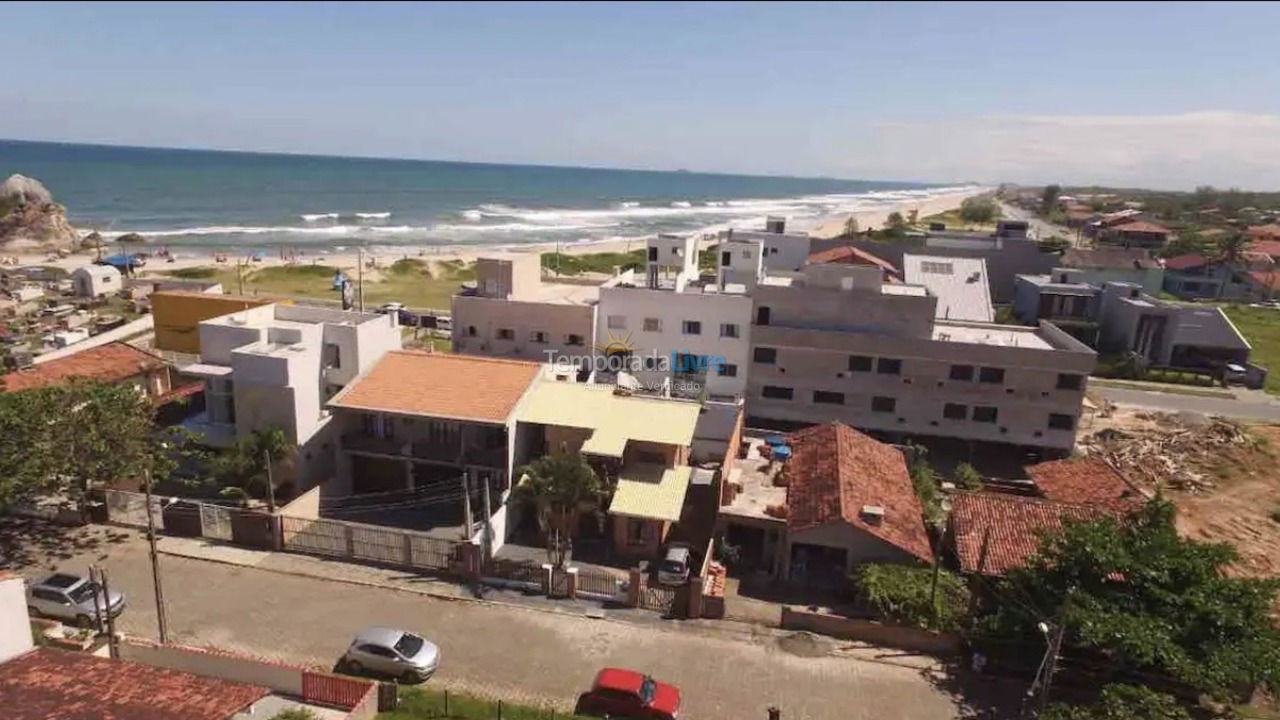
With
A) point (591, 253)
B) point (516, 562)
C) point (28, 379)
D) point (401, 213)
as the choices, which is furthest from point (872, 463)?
point (401, 213)

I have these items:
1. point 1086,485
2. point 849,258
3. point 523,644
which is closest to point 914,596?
point 523,644

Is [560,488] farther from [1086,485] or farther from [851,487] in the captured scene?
[1086,485]

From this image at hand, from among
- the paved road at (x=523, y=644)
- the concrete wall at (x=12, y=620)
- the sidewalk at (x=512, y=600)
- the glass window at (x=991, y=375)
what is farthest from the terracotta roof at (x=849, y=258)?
the concrete wall at (x=12, y=620)

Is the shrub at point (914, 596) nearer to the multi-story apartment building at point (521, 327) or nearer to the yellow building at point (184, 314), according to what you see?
the multi-story apartment building at point (521, 327)

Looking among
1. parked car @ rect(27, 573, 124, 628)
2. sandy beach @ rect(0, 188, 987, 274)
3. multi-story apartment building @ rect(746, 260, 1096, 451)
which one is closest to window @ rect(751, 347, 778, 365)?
multi-story apartment building @ rect(746, 260, 1096, 451)

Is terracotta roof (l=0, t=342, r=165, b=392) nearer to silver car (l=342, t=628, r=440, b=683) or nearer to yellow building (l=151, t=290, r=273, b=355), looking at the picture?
yellow building (l=151, t=290, r=273, b=355)

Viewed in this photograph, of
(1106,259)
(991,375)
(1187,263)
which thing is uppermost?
(1106,259)

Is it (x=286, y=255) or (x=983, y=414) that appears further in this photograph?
(x=286, y=255)
